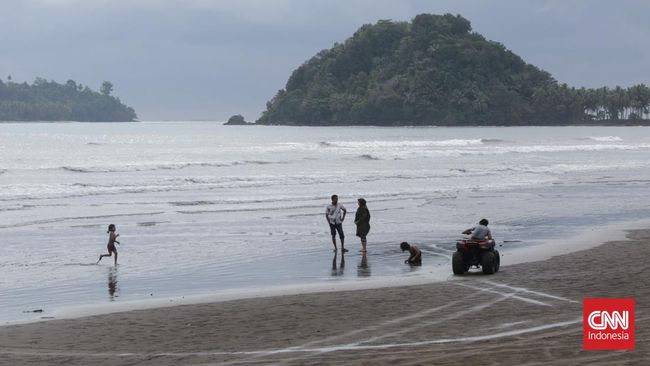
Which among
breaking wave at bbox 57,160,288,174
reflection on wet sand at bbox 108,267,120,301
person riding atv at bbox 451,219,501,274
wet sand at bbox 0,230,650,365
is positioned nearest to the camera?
wet sand at bbox 0,230,650,365

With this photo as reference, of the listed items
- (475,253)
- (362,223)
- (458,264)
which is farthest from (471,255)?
(362,223)

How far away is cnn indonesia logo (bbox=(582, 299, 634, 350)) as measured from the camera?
10.1 m

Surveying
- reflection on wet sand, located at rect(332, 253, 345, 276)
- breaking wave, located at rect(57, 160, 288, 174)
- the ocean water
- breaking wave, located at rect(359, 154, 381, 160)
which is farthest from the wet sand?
breaking wave, located at rect(359, 154, 381, 160)

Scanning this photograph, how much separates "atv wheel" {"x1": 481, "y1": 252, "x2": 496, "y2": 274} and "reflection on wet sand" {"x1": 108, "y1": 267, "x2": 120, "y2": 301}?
20.6 ft

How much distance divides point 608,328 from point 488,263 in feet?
21.9

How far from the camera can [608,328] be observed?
10.3 m

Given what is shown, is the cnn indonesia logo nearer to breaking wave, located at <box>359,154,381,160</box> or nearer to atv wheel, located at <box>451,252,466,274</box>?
atv wheel, located at <box>451,252,466,274</box>

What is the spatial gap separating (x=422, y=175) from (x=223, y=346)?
4159cm

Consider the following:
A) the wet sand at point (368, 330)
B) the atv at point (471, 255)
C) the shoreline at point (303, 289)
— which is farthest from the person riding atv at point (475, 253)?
the wet sand at point (368, 330)

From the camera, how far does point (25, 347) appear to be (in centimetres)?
1162

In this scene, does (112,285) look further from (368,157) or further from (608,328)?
(368,157)

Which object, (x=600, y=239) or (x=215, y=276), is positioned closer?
(x=215, y=276)

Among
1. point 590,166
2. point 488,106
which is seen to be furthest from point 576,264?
point 488,106

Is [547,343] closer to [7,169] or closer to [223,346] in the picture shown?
[223,346]
